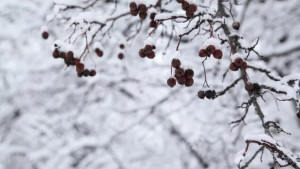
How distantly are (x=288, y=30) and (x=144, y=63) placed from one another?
2.55 m

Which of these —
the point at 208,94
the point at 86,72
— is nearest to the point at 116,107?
the point at 86,72

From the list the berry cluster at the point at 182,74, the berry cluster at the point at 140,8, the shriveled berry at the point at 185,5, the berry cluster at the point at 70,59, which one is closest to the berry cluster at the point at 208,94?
the berry cluster at the point at 182,74

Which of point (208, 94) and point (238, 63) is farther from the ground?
point (238, 63)

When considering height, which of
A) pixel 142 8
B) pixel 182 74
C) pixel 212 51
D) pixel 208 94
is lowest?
pixel 208 94

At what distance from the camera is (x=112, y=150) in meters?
7.44

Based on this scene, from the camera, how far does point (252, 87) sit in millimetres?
2293

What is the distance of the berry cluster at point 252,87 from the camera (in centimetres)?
228

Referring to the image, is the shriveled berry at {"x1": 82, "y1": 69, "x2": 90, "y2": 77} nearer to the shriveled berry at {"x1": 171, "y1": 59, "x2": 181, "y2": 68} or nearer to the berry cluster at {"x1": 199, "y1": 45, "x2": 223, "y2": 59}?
the shriveled berry at {"x1": 171, "y1": 59, "x2": 181, "y2": 68}

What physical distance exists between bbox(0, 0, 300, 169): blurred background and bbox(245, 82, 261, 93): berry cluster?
3.49 m

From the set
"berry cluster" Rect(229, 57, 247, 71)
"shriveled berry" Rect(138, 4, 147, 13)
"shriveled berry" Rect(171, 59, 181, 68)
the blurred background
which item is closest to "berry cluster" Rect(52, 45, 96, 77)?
"shriveled berry" Rect(138, 4, 147, 13)

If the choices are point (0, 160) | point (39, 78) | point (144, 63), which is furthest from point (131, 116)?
point (0, 160)

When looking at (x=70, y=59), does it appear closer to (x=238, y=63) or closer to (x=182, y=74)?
(x=182, y=74)

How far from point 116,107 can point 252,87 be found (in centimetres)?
508

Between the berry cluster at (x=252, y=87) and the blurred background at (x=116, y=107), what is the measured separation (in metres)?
3.49
